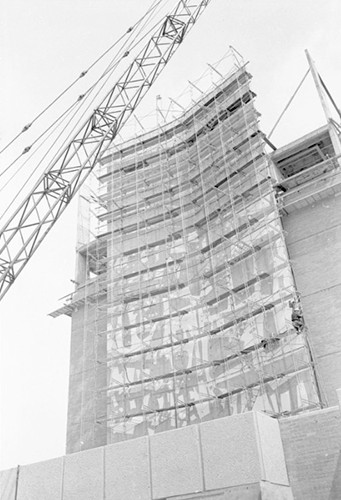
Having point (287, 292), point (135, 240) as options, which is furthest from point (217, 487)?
point (135, 240)

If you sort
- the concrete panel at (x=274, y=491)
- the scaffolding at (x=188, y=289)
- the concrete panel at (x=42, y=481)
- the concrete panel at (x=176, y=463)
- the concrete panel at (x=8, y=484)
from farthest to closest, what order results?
the scaffolding at (x=188, y=289), the concrete panel at (x=8, y=484), the concrete panel at (x=42, y=481), the concrete panel at (x=176, y=463), the concrete panel at (x=274, y=491)

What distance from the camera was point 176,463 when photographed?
14297mm

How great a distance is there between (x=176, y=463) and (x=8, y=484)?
6.12 meters

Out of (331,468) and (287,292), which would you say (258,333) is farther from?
(331,468)

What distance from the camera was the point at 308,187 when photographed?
23.4m

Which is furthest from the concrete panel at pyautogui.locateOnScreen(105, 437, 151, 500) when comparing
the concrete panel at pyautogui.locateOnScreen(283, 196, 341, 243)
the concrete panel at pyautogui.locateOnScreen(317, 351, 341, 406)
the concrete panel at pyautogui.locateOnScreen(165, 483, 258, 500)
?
the concrete panel at pyautogui.locateOnScreen(283, 196, 341, 243)

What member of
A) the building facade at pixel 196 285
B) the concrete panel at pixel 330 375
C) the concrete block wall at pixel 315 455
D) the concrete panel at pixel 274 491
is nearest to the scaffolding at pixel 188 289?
the building facade at pixel 196 285

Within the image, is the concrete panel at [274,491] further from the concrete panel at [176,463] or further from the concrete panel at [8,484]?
the concrete panel at [8,484]

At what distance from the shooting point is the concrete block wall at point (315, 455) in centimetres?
1351

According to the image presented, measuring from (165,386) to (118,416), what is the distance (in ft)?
7.91

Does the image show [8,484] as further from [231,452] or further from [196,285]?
[196,285]

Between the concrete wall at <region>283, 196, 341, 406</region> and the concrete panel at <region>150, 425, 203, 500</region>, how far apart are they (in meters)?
6.79

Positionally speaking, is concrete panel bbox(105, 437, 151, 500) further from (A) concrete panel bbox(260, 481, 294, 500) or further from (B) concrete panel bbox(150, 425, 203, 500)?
(A) concrete panel bbox(260, 481, 294, 500)

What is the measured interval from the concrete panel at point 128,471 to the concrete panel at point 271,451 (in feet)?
10.5
